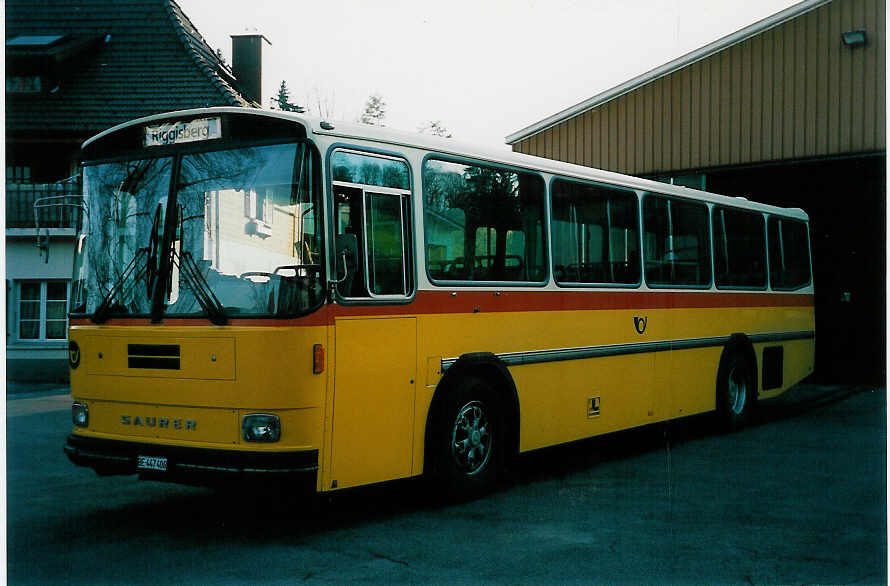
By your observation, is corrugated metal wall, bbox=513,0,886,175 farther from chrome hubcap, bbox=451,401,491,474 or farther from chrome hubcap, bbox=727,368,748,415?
chrome hubcap, bbox=451,401,491,474

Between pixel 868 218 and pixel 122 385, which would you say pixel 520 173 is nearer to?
pixel 122 385

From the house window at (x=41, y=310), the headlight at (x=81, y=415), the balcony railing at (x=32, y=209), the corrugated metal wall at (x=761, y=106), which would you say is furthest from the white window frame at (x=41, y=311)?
the headlight at (x=81, y=415)

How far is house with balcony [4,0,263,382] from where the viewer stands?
896 inches

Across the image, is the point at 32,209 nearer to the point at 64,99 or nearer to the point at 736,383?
the point at 64,99

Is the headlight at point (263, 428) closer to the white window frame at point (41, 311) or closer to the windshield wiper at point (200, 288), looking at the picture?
the windshield wiper at point (200, 288)

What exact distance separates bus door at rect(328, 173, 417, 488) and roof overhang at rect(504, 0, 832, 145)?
1116 centimetres

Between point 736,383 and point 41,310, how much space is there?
637 inches

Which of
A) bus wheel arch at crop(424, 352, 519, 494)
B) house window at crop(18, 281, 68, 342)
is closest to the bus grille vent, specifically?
bus wheel arch at crop(424, 352, 519, 494)

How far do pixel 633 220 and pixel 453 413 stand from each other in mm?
3577

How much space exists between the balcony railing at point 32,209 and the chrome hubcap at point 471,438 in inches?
688

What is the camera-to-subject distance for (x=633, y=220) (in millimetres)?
10500

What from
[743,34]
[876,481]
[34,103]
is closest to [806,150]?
[743,34]

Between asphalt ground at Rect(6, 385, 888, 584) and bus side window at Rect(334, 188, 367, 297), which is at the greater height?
bus side window at Rect(334, 188, 367, 297)

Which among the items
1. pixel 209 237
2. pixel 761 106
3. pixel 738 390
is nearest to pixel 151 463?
pixel 209 237
